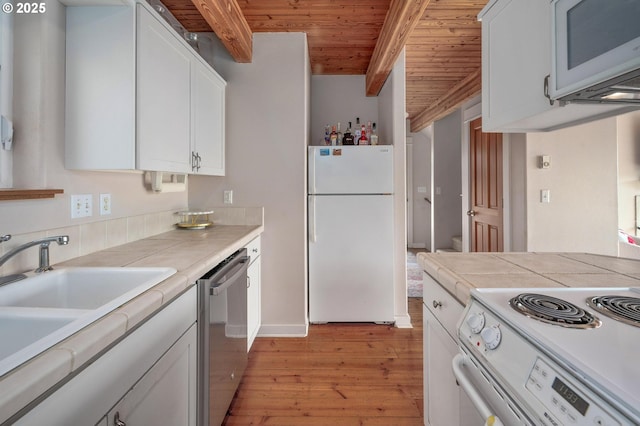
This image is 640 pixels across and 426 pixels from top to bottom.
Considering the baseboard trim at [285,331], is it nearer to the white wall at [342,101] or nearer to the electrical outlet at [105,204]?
the electrical outlet at [105,204]

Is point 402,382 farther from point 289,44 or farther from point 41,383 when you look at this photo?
point 289,44

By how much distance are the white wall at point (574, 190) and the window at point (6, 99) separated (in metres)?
3.71

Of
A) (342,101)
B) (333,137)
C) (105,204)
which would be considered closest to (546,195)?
(333,137)

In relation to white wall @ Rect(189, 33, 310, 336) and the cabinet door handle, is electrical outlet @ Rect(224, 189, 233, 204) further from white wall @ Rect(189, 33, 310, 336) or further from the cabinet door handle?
the cabinet door handle

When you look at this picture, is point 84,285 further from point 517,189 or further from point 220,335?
point 517,189

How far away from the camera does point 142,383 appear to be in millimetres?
854

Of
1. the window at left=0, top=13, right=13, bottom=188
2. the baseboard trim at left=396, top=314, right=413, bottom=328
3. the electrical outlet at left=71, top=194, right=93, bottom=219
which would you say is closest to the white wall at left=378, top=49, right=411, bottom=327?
the baseboard trim at left=396, top=314, right=413, bottom=328

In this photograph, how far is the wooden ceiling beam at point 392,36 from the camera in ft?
6.00

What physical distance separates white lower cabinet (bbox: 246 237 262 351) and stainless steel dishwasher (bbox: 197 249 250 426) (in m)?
0.32

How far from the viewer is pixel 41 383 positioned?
1.70ft

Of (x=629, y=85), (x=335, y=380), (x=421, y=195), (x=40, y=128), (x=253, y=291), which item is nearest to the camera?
(x=629, y=85)

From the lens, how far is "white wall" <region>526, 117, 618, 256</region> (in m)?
2.89

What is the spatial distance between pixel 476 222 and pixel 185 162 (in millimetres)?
3716

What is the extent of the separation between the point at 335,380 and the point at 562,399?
1.65 m
